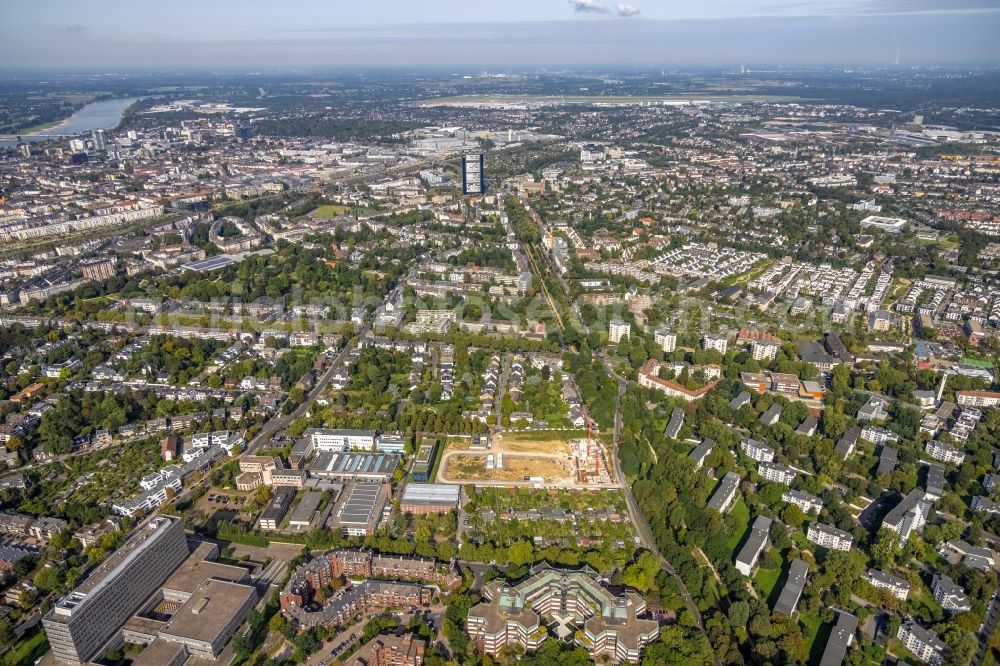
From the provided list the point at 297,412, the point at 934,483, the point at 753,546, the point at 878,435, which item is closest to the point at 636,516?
the point at 753,546

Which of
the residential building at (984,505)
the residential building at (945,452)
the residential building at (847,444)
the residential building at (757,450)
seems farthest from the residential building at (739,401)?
the residential building at (984,505)

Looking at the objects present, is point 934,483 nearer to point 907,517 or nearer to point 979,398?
point 907,517

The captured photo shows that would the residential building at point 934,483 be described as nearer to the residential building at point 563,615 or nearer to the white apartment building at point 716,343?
the white apartment building at point 716,343

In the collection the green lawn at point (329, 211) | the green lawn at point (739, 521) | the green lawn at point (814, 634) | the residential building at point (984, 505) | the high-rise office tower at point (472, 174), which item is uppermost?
the high-rise office tower at point (472, 174)

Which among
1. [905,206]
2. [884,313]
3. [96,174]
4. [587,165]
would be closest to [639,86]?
[587,165]

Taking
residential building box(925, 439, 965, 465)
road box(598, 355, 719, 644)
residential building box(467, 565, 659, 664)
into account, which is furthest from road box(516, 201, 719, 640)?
residential building box(925, 439, 965, 465)

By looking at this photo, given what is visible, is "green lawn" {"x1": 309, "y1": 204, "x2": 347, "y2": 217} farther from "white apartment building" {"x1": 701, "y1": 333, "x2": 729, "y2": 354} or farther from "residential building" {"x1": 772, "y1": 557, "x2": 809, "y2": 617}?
"residential building" {"x1": 772, "y1": 557, "x2": 809, "y2": 617}
